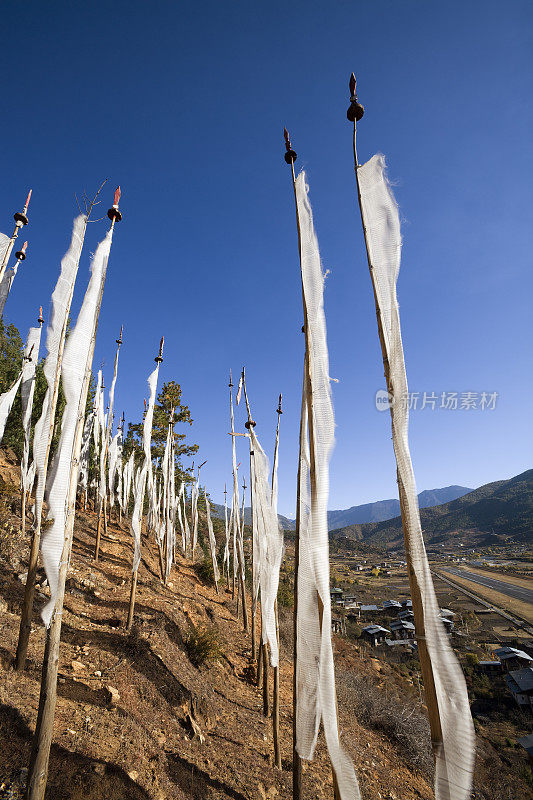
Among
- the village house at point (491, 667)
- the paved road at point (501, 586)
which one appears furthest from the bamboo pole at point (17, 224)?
the paved road at point (501, 586)

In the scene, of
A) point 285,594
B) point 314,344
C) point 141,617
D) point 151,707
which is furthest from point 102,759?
point 285,594

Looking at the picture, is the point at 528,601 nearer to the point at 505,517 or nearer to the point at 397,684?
the point at 397,684

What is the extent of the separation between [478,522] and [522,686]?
379 ft

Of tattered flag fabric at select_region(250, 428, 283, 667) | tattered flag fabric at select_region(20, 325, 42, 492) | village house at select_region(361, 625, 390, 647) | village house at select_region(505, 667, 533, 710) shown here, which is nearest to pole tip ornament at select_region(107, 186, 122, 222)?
tattered flag fabric at select_region(250, 428, 283, 667)

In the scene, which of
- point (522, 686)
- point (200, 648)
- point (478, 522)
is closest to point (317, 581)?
point (200, 648)

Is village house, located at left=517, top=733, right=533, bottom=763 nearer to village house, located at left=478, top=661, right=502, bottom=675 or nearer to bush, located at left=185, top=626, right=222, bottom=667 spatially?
village house, located at left=478, top=661, right=502, bottom=675

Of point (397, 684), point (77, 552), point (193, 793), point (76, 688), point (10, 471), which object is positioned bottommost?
point (397, 684)

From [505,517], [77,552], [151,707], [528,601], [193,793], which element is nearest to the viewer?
[193,793]

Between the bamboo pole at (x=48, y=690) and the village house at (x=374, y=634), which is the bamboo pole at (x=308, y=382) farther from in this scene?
the village house at (x=374, y=634)

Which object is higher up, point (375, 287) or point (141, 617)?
point (375, 287)

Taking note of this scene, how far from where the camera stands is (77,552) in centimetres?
999

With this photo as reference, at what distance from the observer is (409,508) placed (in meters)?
1.47

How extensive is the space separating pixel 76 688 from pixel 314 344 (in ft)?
18.1

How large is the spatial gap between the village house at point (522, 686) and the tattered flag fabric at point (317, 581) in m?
22.5
